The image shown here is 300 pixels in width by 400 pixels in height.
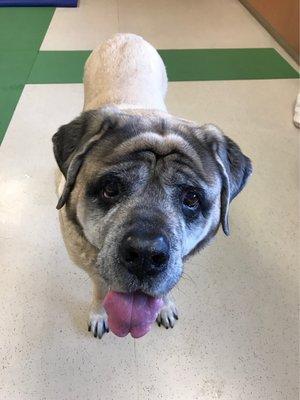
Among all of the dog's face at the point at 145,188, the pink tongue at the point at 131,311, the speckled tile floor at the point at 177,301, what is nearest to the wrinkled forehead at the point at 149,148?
the dog's face at the point at 145,188

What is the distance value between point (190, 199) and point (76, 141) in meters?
0.47

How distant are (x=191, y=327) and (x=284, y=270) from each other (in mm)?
664

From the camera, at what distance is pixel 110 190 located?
4.65 ft

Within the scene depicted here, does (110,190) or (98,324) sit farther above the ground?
(110,190)

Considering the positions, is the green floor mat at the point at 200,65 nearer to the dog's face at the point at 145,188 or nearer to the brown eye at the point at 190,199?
the dog's face at the point at 145,188

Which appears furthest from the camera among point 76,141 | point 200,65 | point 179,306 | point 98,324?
point 200,65

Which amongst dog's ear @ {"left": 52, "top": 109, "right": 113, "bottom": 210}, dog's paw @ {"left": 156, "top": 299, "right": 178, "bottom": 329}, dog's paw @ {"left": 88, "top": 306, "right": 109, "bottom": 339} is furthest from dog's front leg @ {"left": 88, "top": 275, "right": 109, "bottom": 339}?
dog's ear @ {"left": 52, "top": 109, "right": 113, "bottom": 210}

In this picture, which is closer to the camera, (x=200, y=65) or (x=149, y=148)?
(x=149, y=148)

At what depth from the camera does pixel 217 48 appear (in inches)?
175

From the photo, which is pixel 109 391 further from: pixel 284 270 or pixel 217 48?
pixel 217 48

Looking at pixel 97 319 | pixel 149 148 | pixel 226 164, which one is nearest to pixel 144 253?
pixel 149 148

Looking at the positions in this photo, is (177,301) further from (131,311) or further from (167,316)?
(131,311)

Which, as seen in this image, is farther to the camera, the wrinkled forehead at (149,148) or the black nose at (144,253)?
the wrinkled forehead at (149,148)

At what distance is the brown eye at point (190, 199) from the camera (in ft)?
4.71
